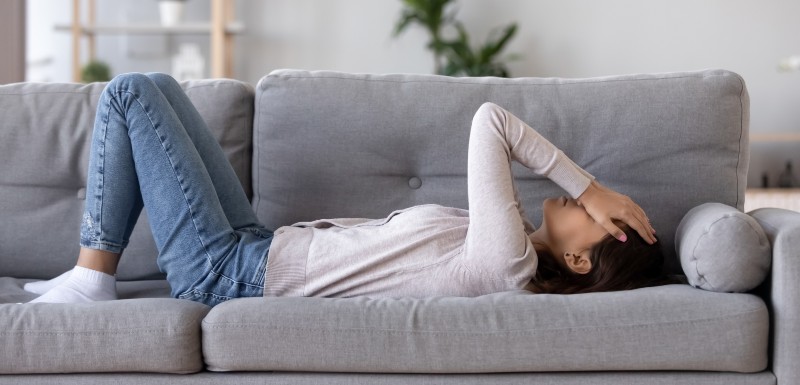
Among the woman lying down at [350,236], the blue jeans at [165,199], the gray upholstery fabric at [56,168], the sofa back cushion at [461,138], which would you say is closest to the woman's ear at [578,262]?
the woman lying down at [350,236]

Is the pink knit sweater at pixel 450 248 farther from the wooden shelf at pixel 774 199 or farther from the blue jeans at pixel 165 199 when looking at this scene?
the wooden shelf at pixel 774 199

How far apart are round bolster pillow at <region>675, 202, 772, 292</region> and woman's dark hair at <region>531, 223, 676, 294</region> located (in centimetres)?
9

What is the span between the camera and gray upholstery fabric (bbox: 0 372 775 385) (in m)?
1.47

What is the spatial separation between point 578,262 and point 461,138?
50 cm

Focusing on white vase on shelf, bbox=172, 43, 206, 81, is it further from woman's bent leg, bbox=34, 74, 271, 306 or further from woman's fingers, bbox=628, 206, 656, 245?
woman's fingers, bbox=628, 206, 656, 245

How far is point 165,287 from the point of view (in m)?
1.96

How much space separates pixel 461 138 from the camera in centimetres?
203

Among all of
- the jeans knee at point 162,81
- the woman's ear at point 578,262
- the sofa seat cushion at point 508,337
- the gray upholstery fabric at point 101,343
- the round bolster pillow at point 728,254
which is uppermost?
the jeans knee at point 162,81

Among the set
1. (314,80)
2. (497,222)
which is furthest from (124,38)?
(497,222)

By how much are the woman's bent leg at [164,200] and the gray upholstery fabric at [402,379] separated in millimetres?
216

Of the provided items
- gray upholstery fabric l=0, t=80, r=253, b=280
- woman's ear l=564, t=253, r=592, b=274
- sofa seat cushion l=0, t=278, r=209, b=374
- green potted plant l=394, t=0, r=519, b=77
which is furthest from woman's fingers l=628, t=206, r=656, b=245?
green potted plant l=394, t=0, r=519, b=77

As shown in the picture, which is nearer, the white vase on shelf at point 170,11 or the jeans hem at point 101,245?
the jeans hem at point 101,245

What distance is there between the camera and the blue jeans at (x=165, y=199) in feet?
5.54

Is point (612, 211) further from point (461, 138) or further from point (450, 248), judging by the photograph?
point (461, 138)
